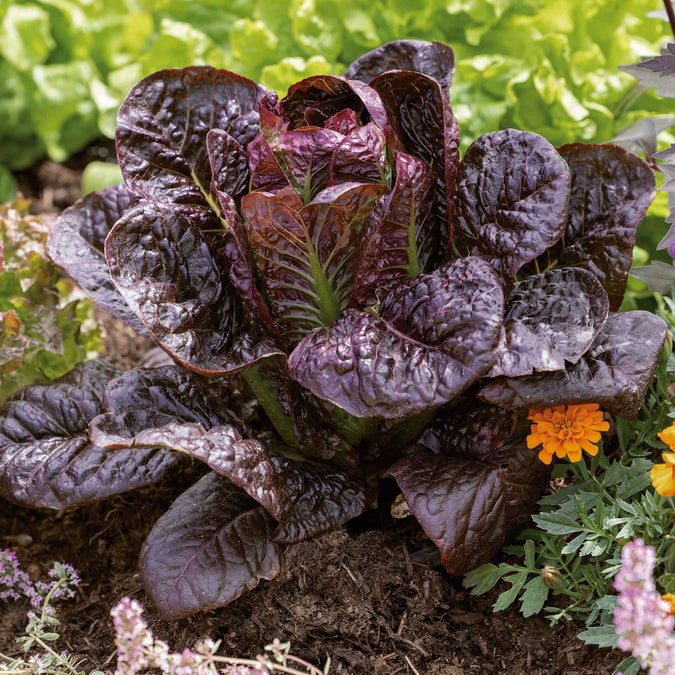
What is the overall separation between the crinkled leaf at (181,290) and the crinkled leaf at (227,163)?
5.2 inches

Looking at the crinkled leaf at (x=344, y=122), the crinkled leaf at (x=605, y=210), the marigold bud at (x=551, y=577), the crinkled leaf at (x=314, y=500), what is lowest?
the marigold bud at (x=551, y=577)

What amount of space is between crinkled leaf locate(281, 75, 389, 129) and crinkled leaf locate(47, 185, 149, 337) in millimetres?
606

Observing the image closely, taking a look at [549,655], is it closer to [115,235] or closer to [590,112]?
[115,235]

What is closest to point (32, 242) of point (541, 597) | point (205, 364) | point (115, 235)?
point (115, 235)

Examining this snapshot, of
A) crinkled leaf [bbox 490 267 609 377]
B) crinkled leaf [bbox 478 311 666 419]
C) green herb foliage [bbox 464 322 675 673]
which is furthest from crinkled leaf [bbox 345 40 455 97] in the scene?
green herb foliage [bbox 464 322 675 673]

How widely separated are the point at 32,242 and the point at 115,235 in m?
0.86

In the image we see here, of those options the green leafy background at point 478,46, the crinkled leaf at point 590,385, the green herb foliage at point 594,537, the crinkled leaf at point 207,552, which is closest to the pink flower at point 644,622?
the green herb foliage at point 594,537

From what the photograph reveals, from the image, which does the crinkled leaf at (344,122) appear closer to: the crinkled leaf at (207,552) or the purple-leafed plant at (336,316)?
the purple-leafed plant at (336,316)

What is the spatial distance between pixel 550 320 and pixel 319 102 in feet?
2.62

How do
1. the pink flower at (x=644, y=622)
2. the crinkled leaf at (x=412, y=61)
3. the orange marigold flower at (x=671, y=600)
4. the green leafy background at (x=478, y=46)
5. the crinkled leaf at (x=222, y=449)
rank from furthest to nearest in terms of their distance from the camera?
1. the green leafy background at (x=478, y=46)
2. the crinkled leaf at (x=412, y=61)
3. the crinkled leaf at (x=222, y=449)
4. the orange marigold flower at (x=671, y=600)
5. the pink flower at (x=644, y=622)

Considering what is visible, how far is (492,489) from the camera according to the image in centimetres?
183

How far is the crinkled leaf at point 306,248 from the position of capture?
1767 millimetres

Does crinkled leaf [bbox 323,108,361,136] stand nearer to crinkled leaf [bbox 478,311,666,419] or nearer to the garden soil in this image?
crinkled leaf [bbox 478,311,666,419]

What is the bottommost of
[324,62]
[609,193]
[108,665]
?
[108,665]
